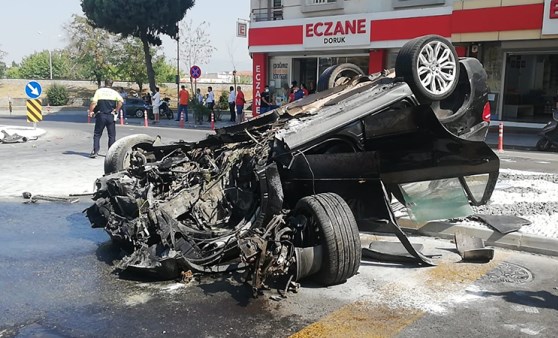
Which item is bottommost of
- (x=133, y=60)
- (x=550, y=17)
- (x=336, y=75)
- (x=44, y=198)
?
(x=44, y=198)

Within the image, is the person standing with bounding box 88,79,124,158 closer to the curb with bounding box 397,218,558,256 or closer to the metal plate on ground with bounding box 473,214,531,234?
the curb with bounding box 397,218,558,256

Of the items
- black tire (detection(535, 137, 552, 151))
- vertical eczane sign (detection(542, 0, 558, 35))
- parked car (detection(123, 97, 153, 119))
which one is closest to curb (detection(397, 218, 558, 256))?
black tire (detection(535, 137, 552, 151))

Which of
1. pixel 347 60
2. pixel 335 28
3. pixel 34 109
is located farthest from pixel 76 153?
pixel 347 60

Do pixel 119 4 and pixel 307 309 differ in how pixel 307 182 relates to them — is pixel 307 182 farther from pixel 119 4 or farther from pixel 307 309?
pixel 119 4

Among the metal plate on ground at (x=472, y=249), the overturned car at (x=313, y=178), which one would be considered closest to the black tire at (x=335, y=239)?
the overturned car at (x=313, y=178)

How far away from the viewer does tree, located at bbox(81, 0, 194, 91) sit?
34.7 metres

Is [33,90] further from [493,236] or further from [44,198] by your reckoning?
[493,236]

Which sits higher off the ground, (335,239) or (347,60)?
(347,60)

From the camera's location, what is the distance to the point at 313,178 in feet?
16.0

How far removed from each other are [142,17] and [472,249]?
1318 inches

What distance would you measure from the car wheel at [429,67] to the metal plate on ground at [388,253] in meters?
1.48

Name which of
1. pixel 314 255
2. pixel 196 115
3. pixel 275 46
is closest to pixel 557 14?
pixel 275 46

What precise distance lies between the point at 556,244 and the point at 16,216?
647 centimetres

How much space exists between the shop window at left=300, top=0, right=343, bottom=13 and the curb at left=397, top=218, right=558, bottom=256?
19.5 meters
